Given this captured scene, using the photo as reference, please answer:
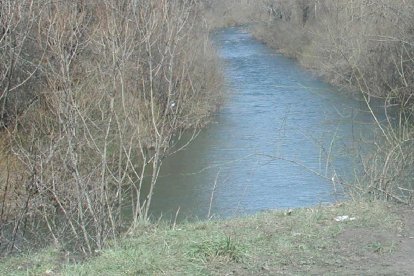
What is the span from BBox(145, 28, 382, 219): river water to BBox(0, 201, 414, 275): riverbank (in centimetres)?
306

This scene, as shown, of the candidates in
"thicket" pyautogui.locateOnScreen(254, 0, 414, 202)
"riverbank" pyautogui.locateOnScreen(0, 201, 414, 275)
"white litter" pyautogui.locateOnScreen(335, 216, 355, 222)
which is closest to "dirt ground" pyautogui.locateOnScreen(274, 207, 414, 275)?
"riverbank" pyautogui.locateOnScreen(0, 201, 414, 275)

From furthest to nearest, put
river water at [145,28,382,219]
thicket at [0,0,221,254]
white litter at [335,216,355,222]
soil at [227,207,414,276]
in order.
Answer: river water at [145,28,382,219] → thicket at [0,0,221,254] → white litter at [335,216,355,222] → soil at [227,207,414,276]

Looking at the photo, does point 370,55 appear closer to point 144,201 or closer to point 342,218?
point 144,201

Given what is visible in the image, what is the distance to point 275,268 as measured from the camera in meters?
4.28

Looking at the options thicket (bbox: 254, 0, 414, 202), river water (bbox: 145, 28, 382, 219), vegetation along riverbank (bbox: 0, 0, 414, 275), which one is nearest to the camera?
vegetation along riverbank (bbox: 0, 0, 414, 275)

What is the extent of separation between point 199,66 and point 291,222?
19.5m

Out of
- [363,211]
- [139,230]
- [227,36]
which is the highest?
[363,211]

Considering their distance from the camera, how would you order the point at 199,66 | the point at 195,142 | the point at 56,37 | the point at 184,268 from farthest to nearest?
the point at 199,66, the point at 195,142, the point at 56,37, the point at 184,268

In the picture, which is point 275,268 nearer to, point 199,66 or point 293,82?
point 199,66

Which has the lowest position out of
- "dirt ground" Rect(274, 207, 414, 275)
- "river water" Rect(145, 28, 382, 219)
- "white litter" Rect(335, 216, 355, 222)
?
"river water" Rect(145, 28, 382, 219)

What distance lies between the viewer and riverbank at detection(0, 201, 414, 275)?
14.1 feet

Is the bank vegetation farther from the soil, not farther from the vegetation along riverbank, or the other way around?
the soil

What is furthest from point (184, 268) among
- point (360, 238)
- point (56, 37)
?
point (56, 37)

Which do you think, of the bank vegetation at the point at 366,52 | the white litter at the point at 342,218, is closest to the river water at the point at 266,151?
the bank vegetation at the point at 366,52
